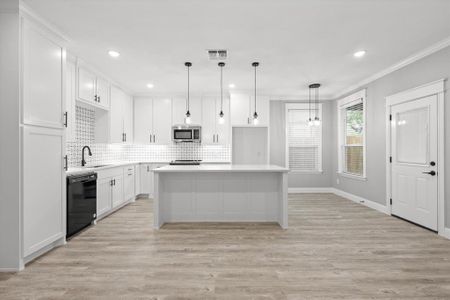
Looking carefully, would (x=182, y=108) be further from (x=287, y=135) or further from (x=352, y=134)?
(x=352, y=134)

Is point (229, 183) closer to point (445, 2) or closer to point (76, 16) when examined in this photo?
point (76, 16)

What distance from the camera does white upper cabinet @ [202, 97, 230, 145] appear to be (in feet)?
22.5

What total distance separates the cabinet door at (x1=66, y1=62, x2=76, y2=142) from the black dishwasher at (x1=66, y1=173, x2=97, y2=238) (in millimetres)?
689

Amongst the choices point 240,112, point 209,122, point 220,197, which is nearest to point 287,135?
point 240,112

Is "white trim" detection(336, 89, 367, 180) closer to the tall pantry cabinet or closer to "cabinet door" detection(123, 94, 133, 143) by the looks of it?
"cabinet door" detection(123, 94, 133, 143)

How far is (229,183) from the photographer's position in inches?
173

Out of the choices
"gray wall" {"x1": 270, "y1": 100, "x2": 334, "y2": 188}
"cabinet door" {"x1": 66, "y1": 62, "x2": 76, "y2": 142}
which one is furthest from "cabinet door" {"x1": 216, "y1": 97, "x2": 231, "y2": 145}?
"cabinet door" {"x1": 66, "y1": 62, "x2": 76, "y2": 142}

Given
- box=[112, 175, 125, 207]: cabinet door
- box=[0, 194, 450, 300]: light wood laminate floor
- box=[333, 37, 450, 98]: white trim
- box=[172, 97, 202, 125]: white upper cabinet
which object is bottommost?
box=[0, 194, 450, 300]: light wood laminate floor

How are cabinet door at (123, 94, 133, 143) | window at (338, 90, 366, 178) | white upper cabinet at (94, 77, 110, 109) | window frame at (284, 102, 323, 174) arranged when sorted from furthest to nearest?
window frame at (284, 102, 323, 174) → cabinet door at (123, 94, 133, 143) → window at (338, 90, 366, 178) → white upper cabinet at (94, 77, 110, 109)

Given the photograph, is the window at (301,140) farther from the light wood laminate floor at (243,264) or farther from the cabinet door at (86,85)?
the cabinet door at (86,85)

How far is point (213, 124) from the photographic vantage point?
Result: 6.86 metres

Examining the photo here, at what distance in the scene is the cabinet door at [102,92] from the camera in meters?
5.01

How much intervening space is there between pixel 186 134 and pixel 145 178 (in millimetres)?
1495

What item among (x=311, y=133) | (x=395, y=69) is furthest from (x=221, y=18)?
(x=311, y=133)
